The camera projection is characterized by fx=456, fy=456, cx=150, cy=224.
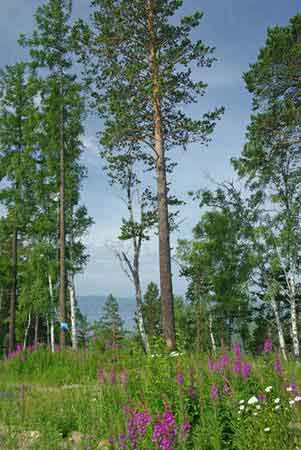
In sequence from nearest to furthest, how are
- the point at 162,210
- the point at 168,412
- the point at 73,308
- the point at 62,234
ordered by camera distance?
the point at 168,412
the point at 162,210
the point at 62,234
the point at 73,308

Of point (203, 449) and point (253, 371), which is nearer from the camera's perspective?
point (203, 449)

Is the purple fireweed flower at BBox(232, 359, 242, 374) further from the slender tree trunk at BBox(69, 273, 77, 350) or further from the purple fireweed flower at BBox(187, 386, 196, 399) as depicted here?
the slender tree trunk at BBox(69, 273, 77, 350)

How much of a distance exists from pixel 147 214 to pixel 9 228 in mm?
10055

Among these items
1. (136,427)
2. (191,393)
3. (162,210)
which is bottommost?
(136,427)

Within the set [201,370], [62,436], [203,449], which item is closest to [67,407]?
[62,436]

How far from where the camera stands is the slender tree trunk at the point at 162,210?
43.0 ft

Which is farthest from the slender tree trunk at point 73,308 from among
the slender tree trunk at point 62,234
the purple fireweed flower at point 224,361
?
the purple fireweed flower at point 224,361

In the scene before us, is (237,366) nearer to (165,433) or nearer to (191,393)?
(191,393)

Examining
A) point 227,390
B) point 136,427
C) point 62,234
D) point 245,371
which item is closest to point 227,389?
point 227,390

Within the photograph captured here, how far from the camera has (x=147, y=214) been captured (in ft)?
63.4

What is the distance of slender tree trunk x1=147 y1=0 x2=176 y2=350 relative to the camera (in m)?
13.1

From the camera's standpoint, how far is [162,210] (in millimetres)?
14094

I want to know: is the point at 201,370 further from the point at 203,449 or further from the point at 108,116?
the point at 108,116

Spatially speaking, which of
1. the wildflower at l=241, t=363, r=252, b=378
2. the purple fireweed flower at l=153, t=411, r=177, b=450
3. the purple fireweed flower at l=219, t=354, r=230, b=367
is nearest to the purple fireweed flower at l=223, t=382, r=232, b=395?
the wildflower at l=241, t=363, r=252, b=378
